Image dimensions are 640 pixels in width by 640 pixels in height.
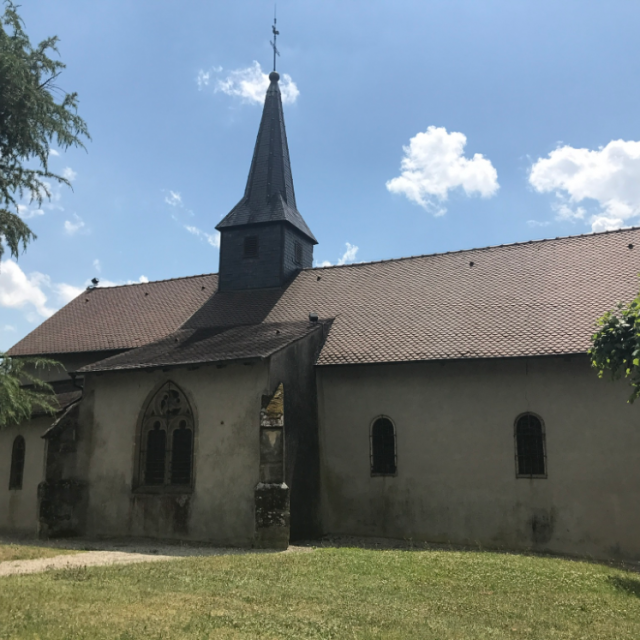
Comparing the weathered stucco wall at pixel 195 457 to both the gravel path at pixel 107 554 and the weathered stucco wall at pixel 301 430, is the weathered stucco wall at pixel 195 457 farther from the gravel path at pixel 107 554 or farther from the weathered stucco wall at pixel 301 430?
the weathered stucco wall at pixel 301 430

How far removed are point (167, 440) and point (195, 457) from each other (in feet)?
3.86

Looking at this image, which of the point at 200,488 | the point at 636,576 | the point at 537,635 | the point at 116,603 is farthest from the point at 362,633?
the point at 200,488

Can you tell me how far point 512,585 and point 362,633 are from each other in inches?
142

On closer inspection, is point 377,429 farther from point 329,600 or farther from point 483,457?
point 329,600

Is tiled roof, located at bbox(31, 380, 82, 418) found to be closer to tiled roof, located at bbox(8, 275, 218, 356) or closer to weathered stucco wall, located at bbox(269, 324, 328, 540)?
tiled roof, located at bbox(8, 275, 218, 356)

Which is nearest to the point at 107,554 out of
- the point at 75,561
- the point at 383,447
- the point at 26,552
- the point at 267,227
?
the point at 75,561

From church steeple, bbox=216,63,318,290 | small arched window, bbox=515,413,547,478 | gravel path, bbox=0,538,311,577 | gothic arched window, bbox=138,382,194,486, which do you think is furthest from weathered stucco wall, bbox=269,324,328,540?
church steeple, bbox=216,63,318,290

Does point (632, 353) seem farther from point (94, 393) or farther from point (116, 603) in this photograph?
point (94, 393)

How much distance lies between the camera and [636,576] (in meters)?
11.5

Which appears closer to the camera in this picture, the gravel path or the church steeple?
the gravel path

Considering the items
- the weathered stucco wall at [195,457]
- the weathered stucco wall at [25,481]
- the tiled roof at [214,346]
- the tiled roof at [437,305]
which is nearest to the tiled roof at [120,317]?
the tiled roof at [437,305]

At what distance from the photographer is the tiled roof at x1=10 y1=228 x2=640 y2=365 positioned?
1709cm

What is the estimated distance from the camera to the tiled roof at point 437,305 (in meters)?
17.1

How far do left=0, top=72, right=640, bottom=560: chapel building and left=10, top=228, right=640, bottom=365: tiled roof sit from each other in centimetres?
9
